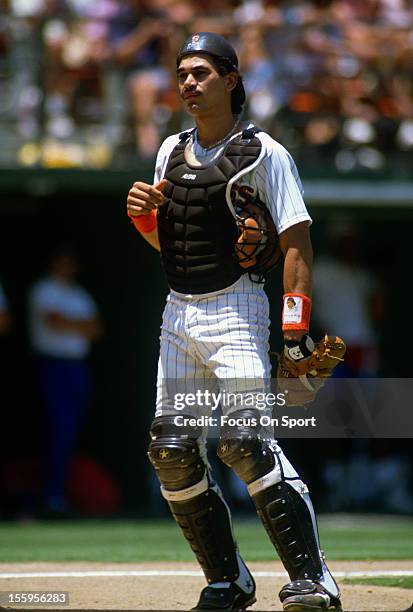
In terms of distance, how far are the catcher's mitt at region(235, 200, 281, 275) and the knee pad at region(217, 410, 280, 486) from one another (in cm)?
59

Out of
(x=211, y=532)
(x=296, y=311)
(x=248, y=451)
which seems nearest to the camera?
(x=248, y=451)

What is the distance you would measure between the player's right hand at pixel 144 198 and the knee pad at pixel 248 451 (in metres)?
0.87

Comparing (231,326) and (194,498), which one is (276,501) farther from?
(231,326)

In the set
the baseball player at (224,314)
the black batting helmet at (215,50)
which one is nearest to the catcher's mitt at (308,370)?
the baseball player at (224,314)

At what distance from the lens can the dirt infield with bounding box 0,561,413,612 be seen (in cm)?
478

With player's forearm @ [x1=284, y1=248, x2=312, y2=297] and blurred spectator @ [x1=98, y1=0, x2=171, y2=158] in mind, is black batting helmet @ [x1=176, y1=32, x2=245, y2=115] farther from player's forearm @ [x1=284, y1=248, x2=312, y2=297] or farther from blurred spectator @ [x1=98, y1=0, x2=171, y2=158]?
blurred spectator @ [x1=98, y1=0, x2=171, y2=158]

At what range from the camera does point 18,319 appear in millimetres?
11805

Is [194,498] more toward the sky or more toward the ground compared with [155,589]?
more toward the sky

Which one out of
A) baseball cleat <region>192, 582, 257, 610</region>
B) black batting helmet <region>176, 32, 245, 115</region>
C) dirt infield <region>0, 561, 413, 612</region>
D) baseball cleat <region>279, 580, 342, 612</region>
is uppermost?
black batting helmet <region>176, 32, 245, 115</region>

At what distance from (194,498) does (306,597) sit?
0.60m

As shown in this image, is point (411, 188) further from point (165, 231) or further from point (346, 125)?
point (165, 231)

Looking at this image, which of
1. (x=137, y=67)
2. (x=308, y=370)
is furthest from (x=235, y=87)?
(x=137, y=67)

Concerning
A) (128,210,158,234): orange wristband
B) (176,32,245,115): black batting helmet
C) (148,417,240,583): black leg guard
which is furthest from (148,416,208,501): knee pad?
(176,32,245,115): black batting helmet

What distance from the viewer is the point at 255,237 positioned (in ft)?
15.1
